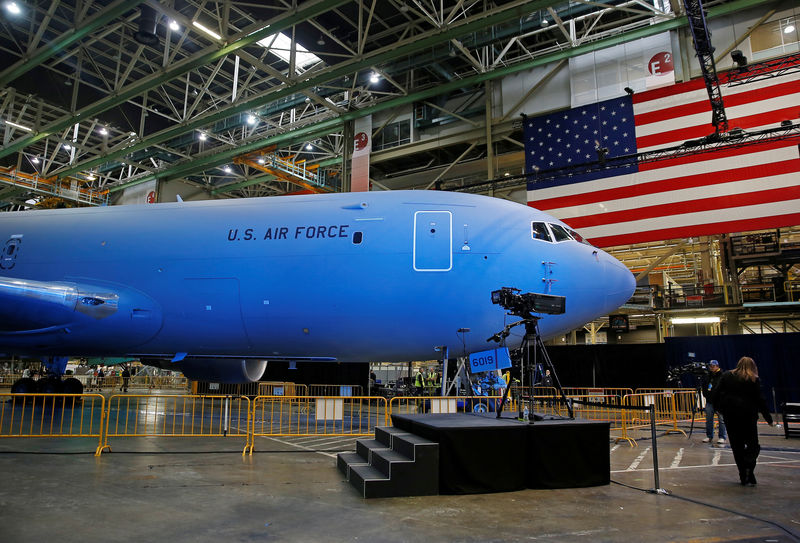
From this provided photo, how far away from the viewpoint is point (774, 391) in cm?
1688

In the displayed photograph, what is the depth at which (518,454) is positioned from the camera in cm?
568

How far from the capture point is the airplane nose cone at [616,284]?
9750 mm

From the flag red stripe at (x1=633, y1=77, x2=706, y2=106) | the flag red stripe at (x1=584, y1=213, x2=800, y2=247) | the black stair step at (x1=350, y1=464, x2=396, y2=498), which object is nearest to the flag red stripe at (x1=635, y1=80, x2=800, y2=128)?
the flag red stripe at (x1=633, y1=77, x2=706, y2=106)

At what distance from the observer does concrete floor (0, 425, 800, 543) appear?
4.02 m

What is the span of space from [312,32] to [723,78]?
1554 centimetres

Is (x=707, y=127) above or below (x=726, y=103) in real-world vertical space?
below

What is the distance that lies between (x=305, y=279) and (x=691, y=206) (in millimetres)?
15314

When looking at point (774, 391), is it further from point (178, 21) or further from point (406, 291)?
point (178, 21)

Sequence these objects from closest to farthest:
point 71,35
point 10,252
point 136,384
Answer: point 10,252
point 71,35
point 136,384

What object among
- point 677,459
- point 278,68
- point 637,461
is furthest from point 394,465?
point 278,68

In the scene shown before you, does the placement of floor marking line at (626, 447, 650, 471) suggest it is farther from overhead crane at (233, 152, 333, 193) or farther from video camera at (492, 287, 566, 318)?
overhead crane at (233, 152, 333, 193)

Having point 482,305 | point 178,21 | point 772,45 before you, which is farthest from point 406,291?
point 772,45

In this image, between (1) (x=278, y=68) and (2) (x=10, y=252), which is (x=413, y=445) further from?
(1) (x=278, y=68)

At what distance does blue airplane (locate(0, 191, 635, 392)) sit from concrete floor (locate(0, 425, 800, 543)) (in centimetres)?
296
